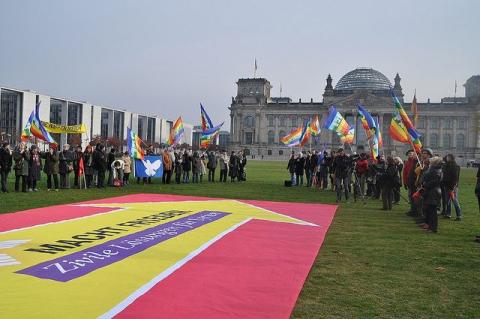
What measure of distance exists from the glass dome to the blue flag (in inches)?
4464

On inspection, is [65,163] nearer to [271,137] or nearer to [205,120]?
[205,120]

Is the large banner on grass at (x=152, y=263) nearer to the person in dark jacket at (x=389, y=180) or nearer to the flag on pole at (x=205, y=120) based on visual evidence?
the person in dark jacket at (x=389, y=180)

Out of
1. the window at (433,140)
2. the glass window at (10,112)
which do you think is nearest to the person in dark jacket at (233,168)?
the glass window at (10,112)

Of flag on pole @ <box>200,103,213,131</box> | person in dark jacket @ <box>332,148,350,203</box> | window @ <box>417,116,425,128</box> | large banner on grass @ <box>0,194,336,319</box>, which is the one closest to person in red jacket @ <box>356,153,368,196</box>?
person in dark jacket @ <box>332,148,350,203</box>

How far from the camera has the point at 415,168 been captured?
579 inches

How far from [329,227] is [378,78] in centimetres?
12875

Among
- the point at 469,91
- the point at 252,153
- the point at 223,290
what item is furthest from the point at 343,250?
the point at 469,91

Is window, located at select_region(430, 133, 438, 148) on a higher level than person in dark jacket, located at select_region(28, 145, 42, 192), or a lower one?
higher

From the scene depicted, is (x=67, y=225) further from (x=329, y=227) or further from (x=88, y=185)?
(x=88, y=185)

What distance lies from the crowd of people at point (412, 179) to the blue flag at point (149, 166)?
8420 millimetres

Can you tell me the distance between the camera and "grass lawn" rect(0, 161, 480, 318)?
5519 millimetres

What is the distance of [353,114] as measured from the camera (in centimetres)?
12169

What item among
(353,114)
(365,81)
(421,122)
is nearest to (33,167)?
(353,114)

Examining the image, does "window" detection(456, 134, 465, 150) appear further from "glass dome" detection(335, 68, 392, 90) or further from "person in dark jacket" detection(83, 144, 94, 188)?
"person in dark jacket" detection(83, 144, 94, 188)
